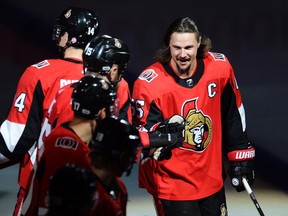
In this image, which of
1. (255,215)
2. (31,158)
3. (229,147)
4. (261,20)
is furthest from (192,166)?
(261,20)

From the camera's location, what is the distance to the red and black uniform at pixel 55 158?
237cm

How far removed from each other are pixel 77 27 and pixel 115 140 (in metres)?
1.04

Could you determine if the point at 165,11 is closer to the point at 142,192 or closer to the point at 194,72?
the point at 142,192

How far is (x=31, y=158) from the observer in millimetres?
3162

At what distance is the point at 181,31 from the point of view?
3.35 m

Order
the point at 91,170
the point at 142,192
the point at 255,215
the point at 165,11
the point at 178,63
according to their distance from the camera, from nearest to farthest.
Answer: the point at 91,170 < the point at 178,63 < the point at 255,215 < the point at 142,192 < the point at 165,11

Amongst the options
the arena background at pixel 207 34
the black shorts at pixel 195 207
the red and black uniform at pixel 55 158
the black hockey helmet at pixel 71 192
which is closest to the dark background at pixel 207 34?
the arena background at pixel 207 34

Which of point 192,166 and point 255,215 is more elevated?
point 192,166

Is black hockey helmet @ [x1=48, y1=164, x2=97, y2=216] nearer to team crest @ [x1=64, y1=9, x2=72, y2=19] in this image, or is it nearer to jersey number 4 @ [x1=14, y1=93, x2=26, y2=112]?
jersey number 4 @ [x1=14, y1=93, x2=26, y2=112]

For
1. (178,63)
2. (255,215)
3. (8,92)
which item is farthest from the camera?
(8,92)

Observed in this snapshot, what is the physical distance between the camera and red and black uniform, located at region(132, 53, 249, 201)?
3344mm

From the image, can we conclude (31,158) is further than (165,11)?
No

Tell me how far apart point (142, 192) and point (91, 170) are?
2.62 metres

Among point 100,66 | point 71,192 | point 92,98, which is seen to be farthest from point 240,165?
point 71,192
